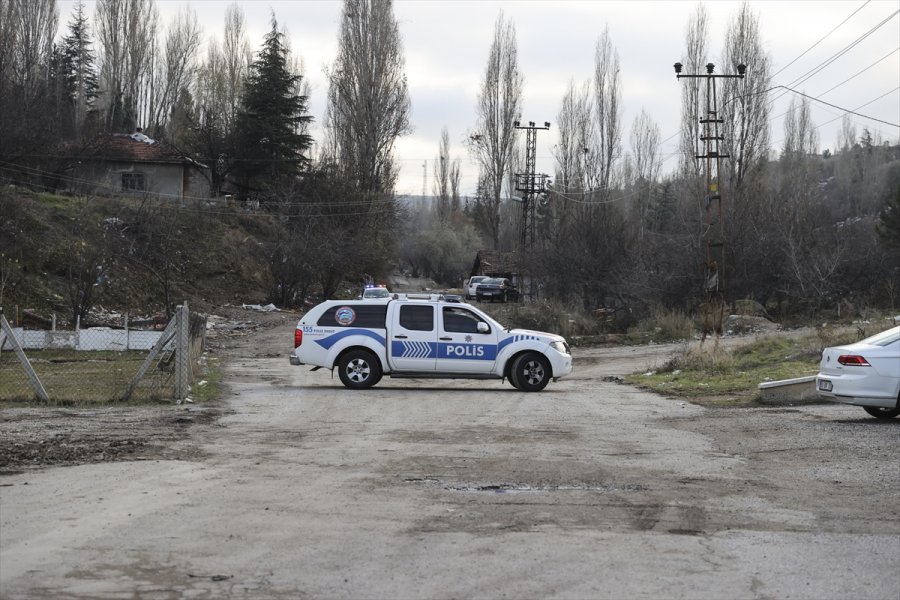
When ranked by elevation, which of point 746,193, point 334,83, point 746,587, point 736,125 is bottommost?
point 746,587

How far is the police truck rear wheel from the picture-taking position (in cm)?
1994

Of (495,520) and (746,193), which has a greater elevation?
(746,193)

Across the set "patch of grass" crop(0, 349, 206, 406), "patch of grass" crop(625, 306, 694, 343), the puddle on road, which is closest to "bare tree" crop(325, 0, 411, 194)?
"patch of grass" crop(625, 306, 694, 343)

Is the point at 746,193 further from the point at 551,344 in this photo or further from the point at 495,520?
the point at 495,520

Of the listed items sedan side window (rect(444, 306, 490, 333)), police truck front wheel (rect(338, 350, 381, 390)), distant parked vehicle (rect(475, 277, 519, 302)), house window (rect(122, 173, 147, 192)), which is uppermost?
house window (rect(122, 173, 147, 192))

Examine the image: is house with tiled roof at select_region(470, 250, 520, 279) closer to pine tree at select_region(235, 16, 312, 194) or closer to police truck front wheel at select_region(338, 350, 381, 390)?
pine tree at select_region(235, 16, 312, 194)

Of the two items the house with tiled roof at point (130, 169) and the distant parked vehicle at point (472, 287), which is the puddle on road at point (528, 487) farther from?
the distant parked vehicle at point (472, 287)

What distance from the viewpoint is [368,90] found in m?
62.3

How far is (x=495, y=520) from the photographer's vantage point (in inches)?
297

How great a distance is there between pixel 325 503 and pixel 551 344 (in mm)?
12362

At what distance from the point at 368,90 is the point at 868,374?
169ft

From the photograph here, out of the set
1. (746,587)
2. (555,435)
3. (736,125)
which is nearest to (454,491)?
(746,587)

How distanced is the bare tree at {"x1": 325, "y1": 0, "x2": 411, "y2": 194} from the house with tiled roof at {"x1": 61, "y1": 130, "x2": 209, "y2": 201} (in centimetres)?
1077

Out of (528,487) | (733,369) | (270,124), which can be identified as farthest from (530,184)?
(528,487)
